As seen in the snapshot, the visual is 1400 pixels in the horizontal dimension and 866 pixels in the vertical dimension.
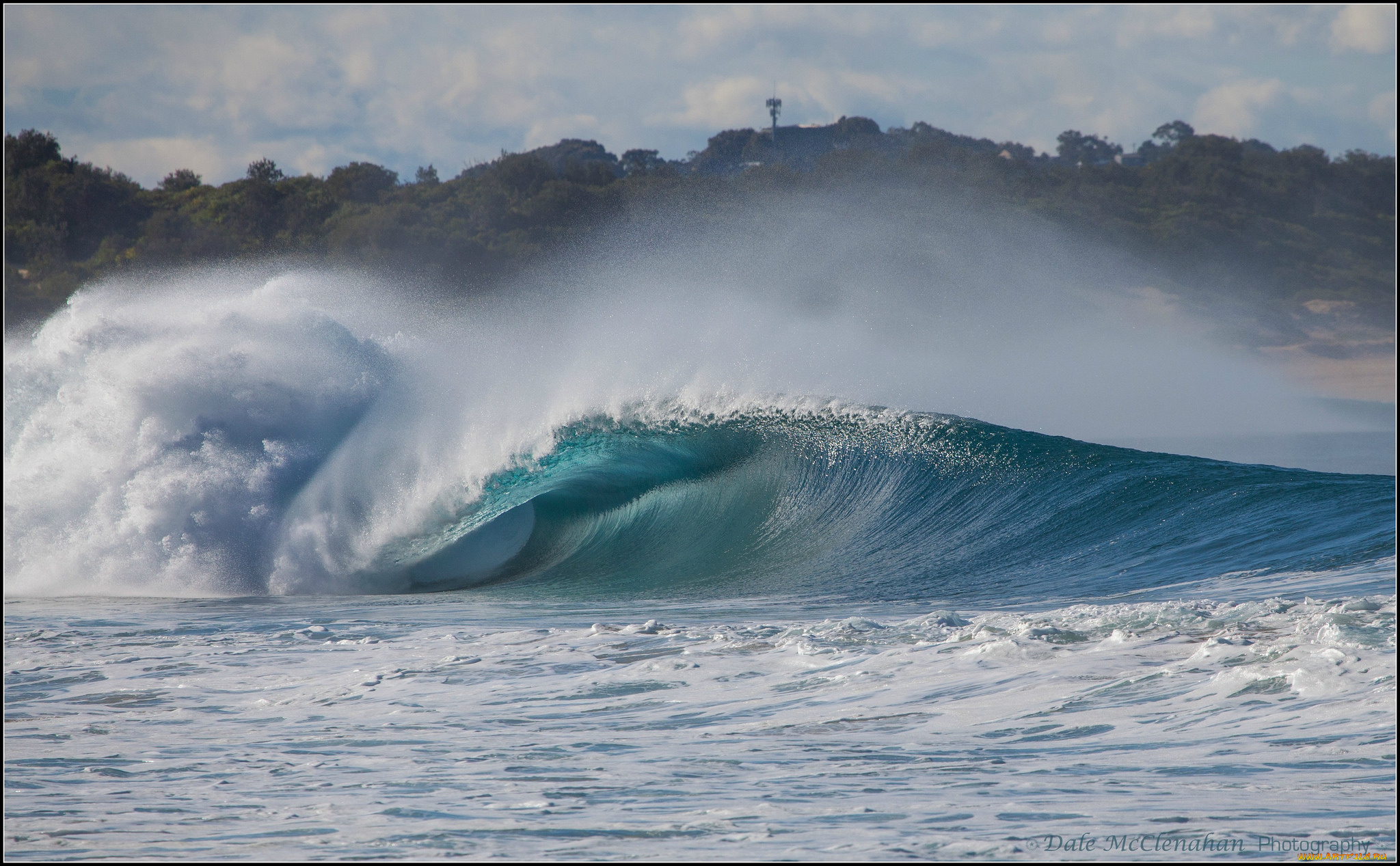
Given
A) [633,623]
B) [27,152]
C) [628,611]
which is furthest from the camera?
[27,152]

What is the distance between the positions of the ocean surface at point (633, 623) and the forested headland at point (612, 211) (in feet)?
128

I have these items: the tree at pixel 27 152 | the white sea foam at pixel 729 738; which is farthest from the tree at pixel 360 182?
the white sea foam at pixel 729 738

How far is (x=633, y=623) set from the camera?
22.5ft

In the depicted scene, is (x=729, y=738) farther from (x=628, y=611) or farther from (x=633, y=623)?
(x=628, y=611)

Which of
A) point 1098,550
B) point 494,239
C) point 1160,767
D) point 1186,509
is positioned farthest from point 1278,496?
point 494,239

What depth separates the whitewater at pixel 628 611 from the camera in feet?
11.9

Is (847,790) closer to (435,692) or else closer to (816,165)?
(435,692)

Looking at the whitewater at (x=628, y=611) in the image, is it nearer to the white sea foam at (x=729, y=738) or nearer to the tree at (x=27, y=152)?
the white sea foam at (x=729, y=738)

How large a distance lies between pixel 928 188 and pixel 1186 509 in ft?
158

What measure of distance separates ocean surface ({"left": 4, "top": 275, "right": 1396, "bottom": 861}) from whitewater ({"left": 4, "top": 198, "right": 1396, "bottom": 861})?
0.03 metres

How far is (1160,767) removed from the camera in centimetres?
388

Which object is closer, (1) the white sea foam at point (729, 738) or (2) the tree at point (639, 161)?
(1) the white sea foam at point (729, 738)

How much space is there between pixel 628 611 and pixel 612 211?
4858 cm

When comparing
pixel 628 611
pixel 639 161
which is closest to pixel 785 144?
pixel 639 161
